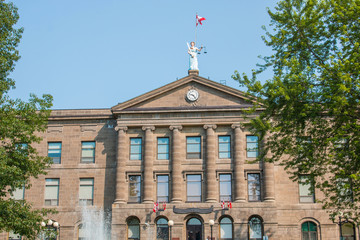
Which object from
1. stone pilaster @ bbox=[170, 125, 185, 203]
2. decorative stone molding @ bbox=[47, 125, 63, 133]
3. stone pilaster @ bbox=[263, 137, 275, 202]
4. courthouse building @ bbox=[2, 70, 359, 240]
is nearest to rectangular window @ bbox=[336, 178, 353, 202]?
stone pilaster @ bbox=[263, 137, 275, 202]

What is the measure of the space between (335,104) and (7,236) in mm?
34147

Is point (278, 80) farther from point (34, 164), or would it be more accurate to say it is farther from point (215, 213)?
point (215, 213)

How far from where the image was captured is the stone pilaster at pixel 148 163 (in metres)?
47.6

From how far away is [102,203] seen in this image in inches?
1930

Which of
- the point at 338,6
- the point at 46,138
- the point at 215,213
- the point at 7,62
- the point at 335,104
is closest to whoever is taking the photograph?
the point at 335,104

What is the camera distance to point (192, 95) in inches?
1941

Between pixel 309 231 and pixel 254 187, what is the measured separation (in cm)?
607

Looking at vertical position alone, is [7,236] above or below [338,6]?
below

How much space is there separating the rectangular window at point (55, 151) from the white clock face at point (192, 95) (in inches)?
510

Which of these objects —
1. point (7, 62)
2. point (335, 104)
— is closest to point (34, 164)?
point (7, 62)

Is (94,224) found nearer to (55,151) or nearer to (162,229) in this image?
(162,229)

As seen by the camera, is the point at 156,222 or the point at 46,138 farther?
the point at 46,138

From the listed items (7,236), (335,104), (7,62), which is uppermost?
(7,62)

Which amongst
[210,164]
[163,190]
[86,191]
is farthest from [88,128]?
[210,164]
